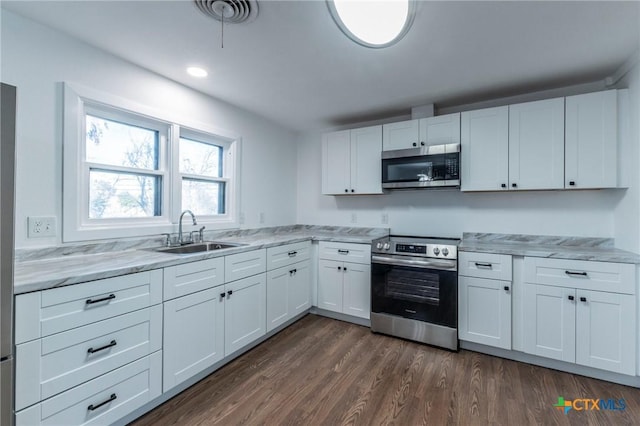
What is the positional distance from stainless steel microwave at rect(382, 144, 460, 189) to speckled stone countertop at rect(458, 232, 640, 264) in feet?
2.15

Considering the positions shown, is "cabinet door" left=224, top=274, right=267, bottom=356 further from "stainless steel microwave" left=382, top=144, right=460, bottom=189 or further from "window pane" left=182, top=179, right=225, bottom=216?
"stainless steel microwave" left=382, top=144, right=460, bottom=189

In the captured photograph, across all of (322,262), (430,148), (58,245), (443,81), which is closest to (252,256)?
(322,262)

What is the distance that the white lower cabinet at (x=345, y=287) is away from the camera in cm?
298

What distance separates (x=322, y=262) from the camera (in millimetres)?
3236

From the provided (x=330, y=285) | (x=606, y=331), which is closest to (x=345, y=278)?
(x=330, y=285)

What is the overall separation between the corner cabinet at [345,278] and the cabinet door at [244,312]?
843 millimetres

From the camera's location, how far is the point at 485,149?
263 cm

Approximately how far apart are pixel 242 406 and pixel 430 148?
106 inches

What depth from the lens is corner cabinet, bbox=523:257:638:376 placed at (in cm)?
196

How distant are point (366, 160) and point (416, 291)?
154cm

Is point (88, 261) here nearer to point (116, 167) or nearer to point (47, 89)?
point (116, 167)

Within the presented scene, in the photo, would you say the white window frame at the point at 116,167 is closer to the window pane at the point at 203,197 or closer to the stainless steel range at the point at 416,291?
the window pane at the point at 203,197

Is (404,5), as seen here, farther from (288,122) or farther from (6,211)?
(288,122)

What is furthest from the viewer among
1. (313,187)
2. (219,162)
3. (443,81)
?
(313,187)
